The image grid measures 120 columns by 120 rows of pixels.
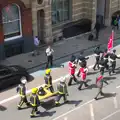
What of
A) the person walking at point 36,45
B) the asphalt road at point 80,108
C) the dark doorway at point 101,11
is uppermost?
the dark doorway at point 101,11

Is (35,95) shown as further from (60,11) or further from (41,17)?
(60,11)

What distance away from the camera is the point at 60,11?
1233 inches

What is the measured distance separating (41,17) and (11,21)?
3220 millimetres

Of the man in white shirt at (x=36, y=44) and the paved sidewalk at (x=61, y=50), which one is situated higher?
the man in white shirt at (x=36, y=44)

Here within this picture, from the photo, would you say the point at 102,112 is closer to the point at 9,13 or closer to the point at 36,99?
the point at 36,99

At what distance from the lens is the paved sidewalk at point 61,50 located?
2564 centimetres

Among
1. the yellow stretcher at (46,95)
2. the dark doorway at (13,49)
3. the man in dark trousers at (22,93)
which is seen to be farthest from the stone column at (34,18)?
the man in dark trousers at (22,93)

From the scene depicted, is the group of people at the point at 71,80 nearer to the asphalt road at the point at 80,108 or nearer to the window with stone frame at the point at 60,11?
the asphalt road at the point at 80,108

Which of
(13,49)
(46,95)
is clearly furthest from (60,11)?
(46,95)

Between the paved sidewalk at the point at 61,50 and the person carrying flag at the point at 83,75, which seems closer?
the person carrying flag at the point at 83,75

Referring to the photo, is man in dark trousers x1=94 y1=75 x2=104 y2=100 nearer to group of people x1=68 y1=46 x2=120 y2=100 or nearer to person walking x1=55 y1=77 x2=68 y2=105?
group of people x1=68 y1=46 x2=120 y2=100

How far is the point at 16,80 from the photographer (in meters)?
21.5

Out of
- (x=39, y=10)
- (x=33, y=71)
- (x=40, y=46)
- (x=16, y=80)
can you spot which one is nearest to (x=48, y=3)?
(x=39, y=10)

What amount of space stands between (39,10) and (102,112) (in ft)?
41.8
